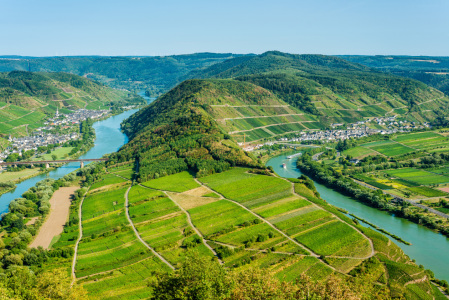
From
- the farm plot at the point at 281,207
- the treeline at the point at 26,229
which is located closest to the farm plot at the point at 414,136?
the farm plot at the point at 281,207

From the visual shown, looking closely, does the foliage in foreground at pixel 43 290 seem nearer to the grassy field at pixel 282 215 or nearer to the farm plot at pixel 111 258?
the farm plot at pixel 111 258

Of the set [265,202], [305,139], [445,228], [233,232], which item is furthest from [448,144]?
[233,232]

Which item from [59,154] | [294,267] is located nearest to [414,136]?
[294,267]

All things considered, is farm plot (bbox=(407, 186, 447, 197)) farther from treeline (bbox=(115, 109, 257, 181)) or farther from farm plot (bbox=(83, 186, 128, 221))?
farm plot (bbox=(83, 186, 128, 221))

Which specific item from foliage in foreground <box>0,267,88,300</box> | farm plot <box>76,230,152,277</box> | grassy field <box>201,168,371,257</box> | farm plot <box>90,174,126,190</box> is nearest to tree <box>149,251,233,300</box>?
foliage in foreground <box>0,267,88,300</box>

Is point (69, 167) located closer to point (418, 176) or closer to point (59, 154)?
point (59, 154)

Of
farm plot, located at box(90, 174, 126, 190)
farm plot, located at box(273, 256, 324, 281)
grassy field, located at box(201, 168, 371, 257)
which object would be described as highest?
grassy field, located at box(201, 168, 371, 257)
